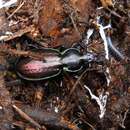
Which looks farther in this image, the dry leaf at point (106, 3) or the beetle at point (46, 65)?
the dry leaf at point (106, 3)

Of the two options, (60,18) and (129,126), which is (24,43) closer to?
(60,18)

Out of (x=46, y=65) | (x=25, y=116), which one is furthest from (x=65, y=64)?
(x=25, y=116)

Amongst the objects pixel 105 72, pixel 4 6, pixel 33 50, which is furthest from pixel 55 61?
pixel 4 6

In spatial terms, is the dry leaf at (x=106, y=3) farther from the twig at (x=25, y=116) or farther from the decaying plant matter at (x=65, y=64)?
the twig at (x=25, y=116)

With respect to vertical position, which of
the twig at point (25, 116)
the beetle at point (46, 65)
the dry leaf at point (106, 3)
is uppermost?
the dry leaf at point (106, 3)

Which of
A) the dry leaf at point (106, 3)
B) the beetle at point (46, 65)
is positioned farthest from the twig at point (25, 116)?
the dry leaf at point (106, 3)

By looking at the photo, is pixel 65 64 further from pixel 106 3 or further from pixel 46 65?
pixel 106 3

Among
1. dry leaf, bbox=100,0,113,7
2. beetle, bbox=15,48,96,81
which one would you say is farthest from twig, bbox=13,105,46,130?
dry leaf, bbox=100,0,113,7

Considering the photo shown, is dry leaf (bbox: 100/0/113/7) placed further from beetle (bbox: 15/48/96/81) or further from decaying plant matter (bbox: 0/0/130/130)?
beetle (bbox: 15/48/96/81)
